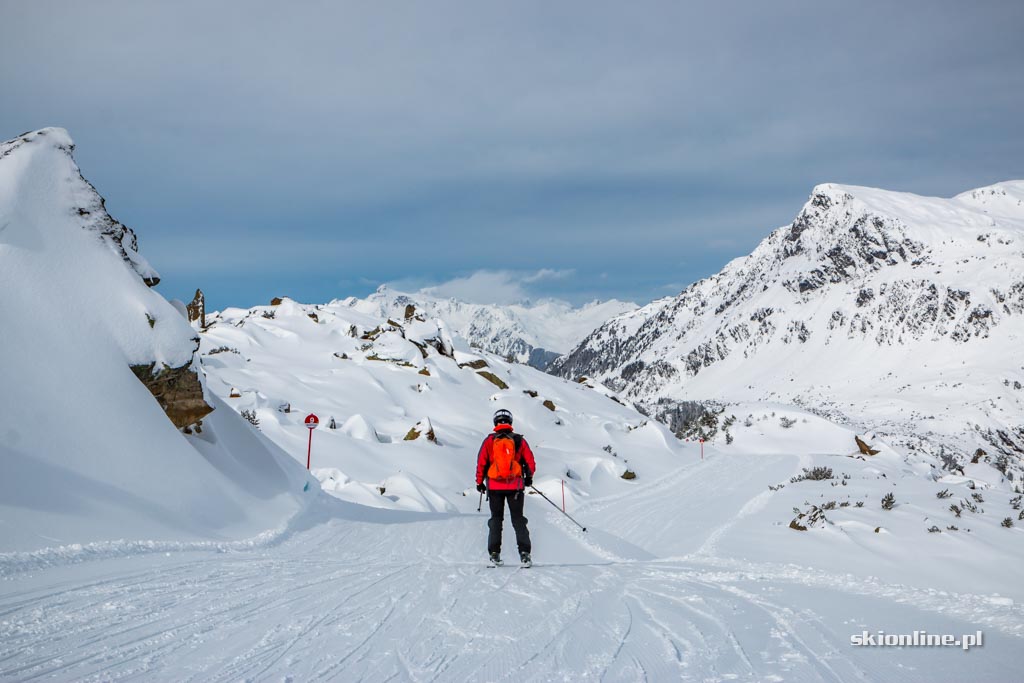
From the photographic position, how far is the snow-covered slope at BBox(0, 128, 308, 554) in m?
6.23

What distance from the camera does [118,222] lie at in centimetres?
1035

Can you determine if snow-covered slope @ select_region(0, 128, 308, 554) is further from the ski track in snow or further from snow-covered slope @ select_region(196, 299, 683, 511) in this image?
snow-covered slope @ select_region(196, 299, 683, 511)

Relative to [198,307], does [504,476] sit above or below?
below

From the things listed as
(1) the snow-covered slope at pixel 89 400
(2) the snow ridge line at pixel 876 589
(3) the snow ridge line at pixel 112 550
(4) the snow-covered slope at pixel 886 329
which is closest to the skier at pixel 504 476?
(2) the snow ridge line at pixel 876 589

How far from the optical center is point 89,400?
7648mm

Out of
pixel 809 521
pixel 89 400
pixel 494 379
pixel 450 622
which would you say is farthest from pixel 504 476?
pixel 494 379

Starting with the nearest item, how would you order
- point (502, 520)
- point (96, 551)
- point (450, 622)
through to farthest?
point (450, 622), point (96, 551), point (502, 520)

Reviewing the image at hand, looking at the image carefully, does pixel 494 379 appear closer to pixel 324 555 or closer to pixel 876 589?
pixel 324 555

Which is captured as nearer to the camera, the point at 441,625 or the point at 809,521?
the point at 441,625

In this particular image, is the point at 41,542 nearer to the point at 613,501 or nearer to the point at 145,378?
the point at 145,378

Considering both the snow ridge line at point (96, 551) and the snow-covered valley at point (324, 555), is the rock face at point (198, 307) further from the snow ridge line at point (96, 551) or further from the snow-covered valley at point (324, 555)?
the snow ridge line at point (96, 551)

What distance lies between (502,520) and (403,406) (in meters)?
24.5

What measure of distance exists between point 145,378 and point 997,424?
288ft

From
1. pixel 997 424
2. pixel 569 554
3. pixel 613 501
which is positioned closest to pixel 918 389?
pixel 997 424
